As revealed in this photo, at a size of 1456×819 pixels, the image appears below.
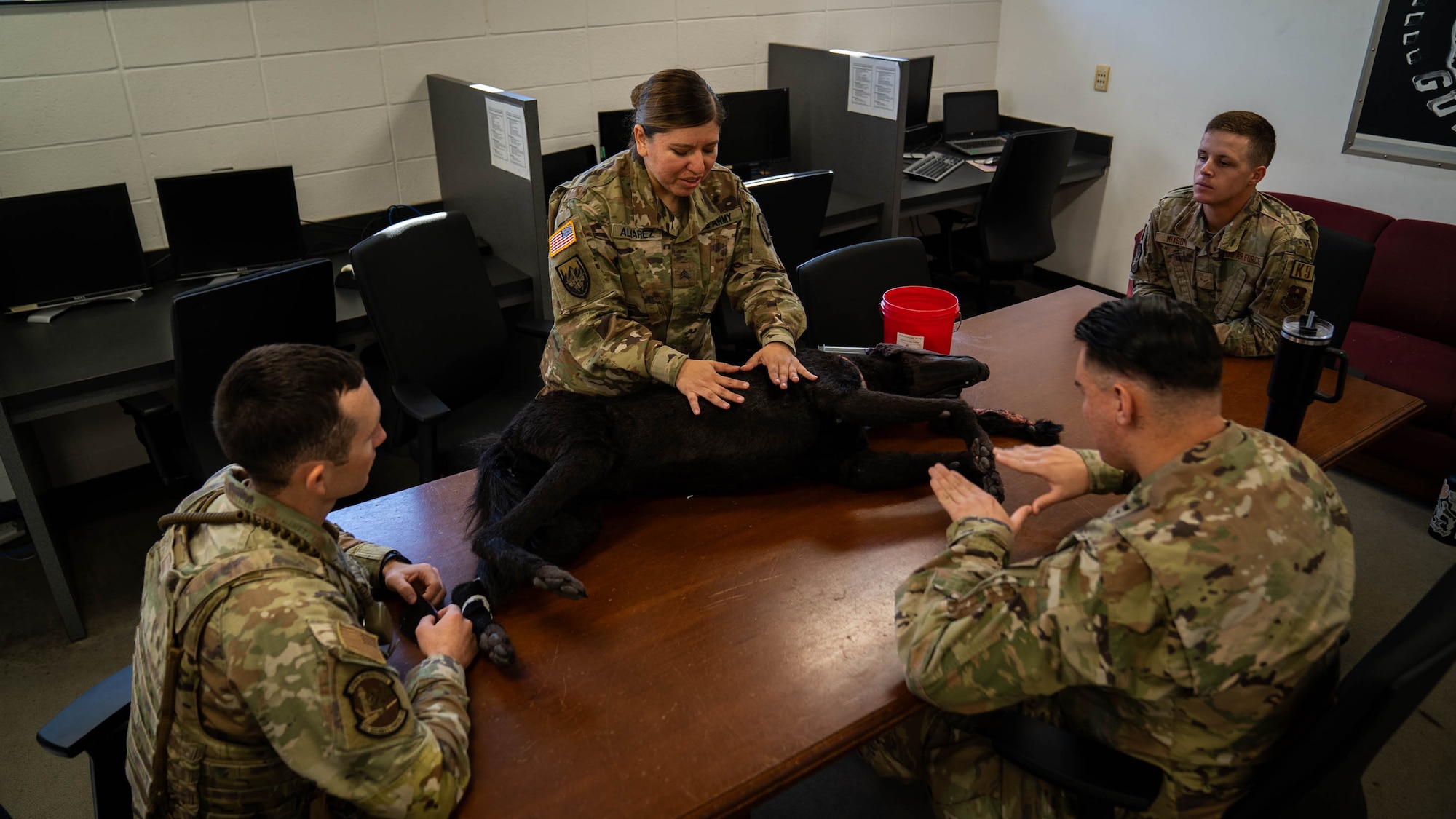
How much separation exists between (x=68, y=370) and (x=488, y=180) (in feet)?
4.72

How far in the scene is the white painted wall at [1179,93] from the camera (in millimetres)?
3758

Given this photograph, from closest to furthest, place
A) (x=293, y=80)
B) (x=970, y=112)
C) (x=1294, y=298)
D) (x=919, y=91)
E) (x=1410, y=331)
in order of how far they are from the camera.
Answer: (x=1294, y=298), (x=293, y=80), (x=1410, y=331), (x=919, y=91), (x=970, y=112)

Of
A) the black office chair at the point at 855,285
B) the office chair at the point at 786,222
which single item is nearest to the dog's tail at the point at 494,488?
the black office chair at the point at 855,285

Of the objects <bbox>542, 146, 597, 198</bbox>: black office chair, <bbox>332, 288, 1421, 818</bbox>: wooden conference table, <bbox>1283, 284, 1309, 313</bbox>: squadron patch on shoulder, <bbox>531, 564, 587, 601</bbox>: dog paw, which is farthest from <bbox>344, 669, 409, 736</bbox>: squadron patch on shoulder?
<bbox>542, 146, 597, 198</bbox>: black office chair

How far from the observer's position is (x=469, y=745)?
1.25 metres

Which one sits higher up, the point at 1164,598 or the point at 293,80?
the point at 293,80

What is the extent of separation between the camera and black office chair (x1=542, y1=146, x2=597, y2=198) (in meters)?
3.67

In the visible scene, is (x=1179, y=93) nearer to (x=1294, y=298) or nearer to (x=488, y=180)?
(x=1294, y=298)

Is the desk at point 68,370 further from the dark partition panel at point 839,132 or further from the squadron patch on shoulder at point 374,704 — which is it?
the dark partition panel at point 839,132

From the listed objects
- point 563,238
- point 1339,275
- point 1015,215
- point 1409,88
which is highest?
point 1409,88

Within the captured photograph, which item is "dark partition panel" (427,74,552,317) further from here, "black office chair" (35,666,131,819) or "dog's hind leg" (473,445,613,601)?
"black office chair" (35,666,131,819)

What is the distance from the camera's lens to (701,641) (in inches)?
56.3

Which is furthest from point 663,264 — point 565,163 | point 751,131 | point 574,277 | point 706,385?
point 751,131

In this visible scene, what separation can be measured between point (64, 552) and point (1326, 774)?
3570 millimetres
